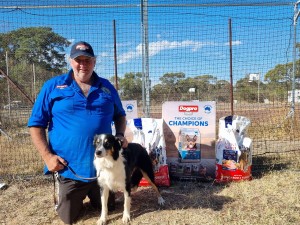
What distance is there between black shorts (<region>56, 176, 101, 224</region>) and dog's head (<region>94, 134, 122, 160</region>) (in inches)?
22.4

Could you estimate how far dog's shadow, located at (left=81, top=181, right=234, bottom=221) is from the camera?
3686mm

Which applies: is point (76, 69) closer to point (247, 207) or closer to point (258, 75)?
point (247, 207)

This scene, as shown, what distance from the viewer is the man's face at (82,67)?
3.30 m

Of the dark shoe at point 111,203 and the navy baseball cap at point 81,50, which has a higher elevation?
the navy baseball cap at point 81,50

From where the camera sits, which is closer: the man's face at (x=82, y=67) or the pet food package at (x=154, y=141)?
the man's face at (x=82, y=67)

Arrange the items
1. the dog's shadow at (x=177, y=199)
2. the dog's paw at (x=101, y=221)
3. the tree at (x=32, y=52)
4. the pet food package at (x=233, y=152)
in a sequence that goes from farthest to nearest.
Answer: the tree at (x=32, y=52) → the pet food package at (x=233, y=152) → the dog's shadow at (x=177, y=199) → the dog's paw at (x=101, y=221)

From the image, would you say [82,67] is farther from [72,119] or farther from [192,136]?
[192,136]

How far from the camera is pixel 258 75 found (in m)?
5.20

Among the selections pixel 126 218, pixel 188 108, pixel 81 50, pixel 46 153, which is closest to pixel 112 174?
pixel 126 218

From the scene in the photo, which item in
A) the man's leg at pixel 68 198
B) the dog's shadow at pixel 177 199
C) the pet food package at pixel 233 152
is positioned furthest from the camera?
the pet food package at pixel 233 152

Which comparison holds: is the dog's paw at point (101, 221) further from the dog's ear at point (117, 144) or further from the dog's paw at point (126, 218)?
the dog's ear at point (117, 144)

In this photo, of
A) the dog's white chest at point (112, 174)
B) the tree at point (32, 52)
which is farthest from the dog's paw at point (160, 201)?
the tree at point (32, 52)

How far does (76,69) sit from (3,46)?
2.98 metres

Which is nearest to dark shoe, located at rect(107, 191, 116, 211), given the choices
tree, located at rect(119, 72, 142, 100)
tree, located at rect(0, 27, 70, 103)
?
tree, located at rect(119, 72, 142, 100)
